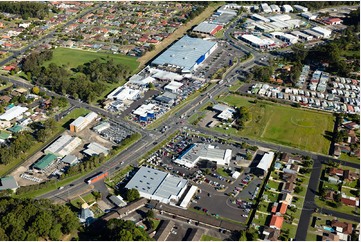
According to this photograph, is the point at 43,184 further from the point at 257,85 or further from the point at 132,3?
the point at 132,3

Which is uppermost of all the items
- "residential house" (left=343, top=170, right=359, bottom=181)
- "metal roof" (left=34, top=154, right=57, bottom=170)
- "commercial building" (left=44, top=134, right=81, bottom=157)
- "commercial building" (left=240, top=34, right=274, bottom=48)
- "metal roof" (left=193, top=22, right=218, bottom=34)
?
"metal roof" (left=193, top=22, right=218, bottom=34)

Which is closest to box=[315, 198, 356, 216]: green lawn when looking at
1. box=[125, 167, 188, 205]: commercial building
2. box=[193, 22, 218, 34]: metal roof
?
box=[125, 167, 188, 205]: commercial building

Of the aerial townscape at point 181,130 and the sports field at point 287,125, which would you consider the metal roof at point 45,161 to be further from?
the sports field at point 287,125

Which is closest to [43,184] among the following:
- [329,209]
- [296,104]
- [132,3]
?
[329,209]

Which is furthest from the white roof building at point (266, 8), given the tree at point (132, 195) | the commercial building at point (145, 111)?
the tree at point (132, 195)

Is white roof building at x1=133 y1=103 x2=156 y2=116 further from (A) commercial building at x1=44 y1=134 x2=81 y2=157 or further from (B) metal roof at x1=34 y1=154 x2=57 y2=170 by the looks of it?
(B) metal roof at x1=34 y1=154 x2=57 y2=170
